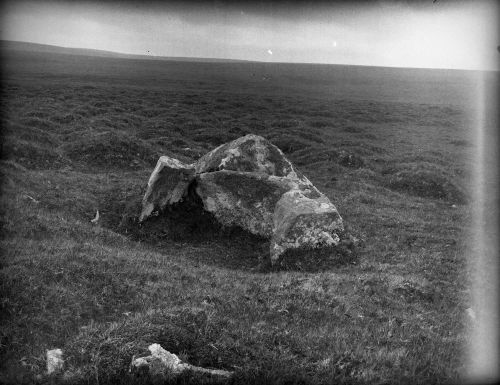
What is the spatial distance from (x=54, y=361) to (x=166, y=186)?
37.1 ft

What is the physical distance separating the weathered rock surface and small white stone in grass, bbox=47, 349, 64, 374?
136 cm

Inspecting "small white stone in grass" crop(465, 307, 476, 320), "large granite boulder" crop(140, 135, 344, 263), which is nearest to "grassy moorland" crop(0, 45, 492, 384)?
"small white stone in grass" crop(465, 307, 476, 320)

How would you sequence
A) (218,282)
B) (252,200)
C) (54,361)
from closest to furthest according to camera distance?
(54,361) < (218,282) < (252,200)

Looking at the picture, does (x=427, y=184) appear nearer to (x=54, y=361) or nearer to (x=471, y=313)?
(x=471, y=313)

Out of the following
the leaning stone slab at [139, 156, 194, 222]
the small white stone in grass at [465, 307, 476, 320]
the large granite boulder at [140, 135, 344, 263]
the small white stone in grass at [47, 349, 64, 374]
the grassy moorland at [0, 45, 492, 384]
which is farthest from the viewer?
the leaning stone slab at [139, 156, 194, 222]

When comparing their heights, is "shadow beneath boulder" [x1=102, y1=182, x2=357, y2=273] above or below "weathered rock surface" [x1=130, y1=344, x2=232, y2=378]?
below

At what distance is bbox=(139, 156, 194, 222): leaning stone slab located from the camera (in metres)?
18.5

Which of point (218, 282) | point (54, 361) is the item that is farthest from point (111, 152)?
point (54, 361)

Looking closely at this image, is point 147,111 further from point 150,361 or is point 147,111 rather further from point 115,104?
point 150,361

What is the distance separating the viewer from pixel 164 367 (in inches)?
292

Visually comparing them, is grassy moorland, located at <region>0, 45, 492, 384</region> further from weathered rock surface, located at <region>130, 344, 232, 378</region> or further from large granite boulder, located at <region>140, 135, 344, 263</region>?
large granite boulder, located at <region>140, 135, 344, 263</region>

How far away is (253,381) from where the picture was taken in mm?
7602

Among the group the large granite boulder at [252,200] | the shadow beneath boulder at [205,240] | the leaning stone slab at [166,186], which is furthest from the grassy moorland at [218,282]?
the leaning stone slab at [166,186]

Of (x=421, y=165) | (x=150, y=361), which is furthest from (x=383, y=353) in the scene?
(x=421, y=165)
